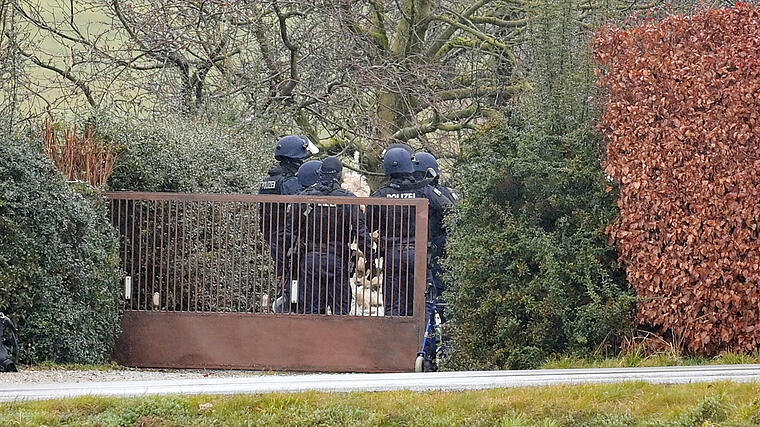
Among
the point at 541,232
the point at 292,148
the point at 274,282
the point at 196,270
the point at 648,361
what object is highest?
the point at 292,148

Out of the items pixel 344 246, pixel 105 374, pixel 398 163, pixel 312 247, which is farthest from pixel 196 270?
pixel 398 163

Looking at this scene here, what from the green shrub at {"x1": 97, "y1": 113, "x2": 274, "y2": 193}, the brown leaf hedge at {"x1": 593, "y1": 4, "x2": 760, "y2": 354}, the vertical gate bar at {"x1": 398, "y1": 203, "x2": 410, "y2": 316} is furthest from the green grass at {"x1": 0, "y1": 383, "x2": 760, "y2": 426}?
the green shrub at {"x1": 97, "y1": 113, "x2": 274, "y2": 193}

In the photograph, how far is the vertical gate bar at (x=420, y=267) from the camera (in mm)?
11211

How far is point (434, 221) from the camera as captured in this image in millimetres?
12312

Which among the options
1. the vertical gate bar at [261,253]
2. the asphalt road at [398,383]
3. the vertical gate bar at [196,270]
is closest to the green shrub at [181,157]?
the vertical gate bar at [196,270]

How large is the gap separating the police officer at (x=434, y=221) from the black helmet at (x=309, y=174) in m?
1.05

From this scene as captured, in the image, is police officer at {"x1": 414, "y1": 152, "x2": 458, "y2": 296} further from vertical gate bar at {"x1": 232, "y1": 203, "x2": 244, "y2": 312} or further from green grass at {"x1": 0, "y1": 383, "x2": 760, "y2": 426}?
green grass at {"x1": 0, "y1": 383, "x2": 760, "y2": 426}

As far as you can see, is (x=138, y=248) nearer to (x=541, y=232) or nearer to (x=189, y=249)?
(x=189, y=249)

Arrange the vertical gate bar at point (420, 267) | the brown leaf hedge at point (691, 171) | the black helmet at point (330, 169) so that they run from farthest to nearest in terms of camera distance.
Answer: the black helmet at point (330, 169), the vertical gate bar at point (420, 267), the brown leaf hedge at point (691, 171)

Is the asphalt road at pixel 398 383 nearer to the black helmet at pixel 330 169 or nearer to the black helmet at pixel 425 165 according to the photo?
the black helmet at pixel 330 169

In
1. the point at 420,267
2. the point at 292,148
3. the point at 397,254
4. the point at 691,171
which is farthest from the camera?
the point at 292,148

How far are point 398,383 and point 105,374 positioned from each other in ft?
11.8

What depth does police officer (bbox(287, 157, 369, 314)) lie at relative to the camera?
1143 centimetres

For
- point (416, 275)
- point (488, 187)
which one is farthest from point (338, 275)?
point (488, 187)
